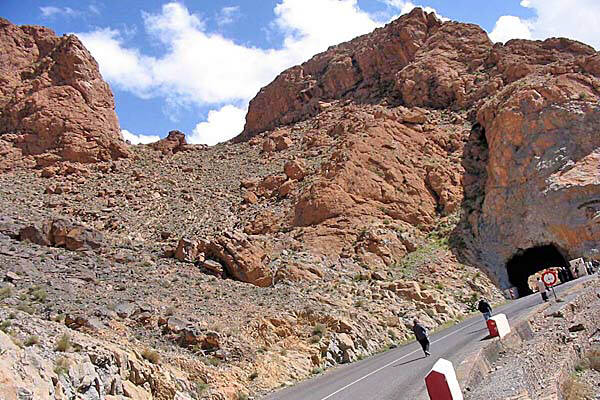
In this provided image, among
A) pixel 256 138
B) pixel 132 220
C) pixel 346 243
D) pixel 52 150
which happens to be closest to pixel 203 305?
pixel 346 243

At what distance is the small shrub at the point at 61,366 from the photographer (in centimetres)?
888

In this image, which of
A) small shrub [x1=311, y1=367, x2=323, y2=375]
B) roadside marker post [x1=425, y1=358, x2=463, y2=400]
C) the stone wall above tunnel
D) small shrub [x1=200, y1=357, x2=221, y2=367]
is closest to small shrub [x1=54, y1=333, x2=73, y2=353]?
small shrub [x1=200, y1=357, x2=221, y2=367]

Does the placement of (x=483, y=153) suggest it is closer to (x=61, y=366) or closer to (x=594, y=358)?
(x=594, y=358)

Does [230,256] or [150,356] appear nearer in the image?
[150,356]

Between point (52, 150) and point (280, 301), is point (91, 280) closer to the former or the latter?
point (280, 301)

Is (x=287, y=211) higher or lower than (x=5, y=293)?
higher

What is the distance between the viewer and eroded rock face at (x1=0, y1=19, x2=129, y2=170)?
4697 centimetres

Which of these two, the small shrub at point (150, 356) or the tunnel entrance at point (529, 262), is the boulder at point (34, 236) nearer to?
the small shrub at point (150, 356)

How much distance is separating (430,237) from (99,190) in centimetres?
2779

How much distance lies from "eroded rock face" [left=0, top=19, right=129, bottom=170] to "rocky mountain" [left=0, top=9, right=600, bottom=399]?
23cm

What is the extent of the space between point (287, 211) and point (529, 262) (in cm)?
2018

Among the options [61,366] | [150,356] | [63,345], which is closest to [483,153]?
[150,356]

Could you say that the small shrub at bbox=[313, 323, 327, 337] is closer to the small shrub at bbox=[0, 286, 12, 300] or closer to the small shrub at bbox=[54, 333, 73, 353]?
the small shrub at bbox=[0, 286, 12, 300]

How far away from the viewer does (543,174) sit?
35.4 metres
